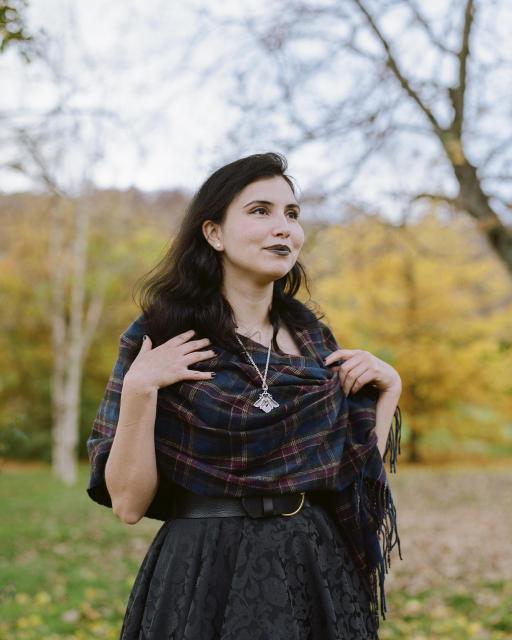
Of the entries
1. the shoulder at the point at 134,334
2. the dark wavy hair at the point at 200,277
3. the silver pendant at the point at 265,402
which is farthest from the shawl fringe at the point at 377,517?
the shoulder at the point at 134,334

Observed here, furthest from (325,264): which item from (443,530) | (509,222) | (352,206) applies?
(443,530)

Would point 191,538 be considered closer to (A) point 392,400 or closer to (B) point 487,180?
(A) point 392,400

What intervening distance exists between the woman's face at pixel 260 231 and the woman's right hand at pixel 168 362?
25cm

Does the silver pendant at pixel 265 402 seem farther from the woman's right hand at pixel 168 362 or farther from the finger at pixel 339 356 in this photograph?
the finger at pixel 339 356

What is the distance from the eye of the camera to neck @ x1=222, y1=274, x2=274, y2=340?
202cm

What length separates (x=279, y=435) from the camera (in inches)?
69.7

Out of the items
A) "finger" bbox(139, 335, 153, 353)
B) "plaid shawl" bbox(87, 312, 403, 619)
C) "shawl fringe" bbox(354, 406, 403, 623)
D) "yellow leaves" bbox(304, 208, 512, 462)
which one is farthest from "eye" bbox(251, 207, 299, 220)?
"yellow leaves" bbox(304, 208, 512, 462)

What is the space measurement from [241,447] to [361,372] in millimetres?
446

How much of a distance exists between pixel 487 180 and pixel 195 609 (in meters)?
5.27

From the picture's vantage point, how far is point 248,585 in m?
1.69

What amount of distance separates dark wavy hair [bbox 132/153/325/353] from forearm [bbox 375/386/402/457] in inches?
13.2

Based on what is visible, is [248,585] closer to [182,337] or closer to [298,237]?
[182,337]

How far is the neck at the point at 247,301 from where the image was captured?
2.02 metres

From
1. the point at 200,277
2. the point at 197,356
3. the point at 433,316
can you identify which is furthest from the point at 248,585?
the point at 433,316
